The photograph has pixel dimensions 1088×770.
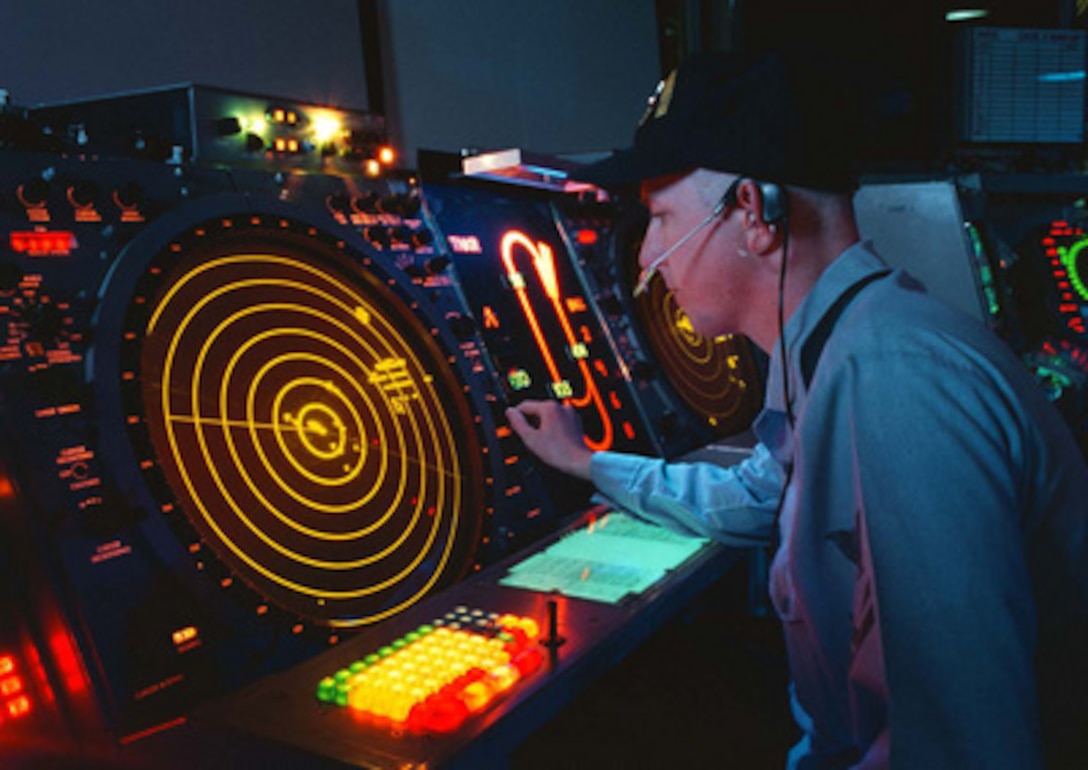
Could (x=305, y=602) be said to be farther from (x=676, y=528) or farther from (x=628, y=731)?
(x=628, y=731)

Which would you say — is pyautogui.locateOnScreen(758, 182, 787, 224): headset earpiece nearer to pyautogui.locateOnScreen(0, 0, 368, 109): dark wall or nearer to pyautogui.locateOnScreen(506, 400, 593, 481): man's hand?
pyautogui.locateOnScreen(506, 400, 593, 481): man's hand

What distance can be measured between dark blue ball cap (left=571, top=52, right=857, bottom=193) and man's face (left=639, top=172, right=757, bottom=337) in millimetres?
72

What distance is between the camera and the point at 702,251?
133 cm

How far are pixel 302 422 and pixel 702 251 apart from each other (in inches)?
28.0

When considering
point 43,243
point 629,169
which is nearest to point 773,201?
point 629,169

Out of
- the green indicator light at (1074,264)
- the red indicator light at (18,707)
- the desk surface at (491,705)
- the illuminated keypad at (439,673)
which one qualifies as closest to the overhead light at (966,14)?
the green indicator light at (1074,264)

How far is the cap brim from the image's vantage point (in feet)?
4.08

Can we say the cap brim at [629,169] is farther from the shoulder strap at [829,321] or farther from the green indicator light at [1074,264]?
the green indicator light at [1074,264]

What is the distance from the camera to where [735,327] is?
141 cm

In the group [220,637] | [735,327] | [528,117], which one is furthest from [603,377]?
[528,117]

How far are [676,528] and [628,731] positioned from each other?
0.71 metres

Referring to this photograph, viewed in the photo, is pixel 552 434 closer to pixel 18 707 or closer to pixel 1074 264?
pixel 18 707

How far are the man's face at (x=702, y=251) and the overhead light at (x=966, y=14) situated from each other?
4048 mm

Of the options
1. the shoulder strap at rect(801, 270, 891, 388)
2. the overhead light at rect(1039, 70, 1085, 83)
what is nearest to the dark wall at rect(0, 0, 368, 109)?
the shoulder strap at rect(801, 270, 891, 388)
